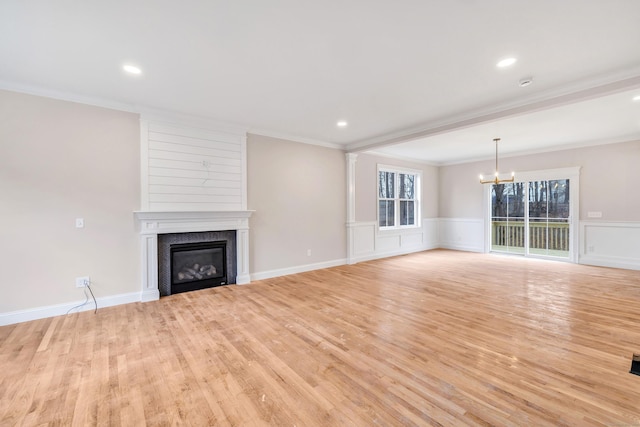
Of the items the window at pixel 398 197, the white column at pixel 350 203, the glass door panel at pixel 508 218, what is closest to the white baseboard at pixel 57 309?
the white column at pixel 350 203

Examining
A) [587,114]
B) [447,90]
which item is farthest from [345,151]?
[587,114]

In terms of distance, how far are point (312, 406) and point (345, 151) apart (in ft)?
16.8

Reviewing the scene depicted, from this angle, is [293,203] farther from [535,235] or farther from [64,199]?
[535,235]

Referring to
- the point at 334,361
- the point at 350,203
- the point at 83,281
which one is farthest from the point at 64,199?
the point at 350,203

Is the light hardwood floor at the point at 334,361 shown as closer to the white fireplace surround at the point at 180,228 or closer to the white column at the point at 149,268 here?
the white column at the point at 149,268

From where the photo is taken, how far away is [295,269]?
5.30 m

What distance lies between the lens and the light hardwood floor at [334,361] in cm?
167

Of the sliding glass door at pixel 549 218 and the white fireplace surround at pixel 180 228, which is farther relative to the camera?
the sliding glass door at pixel 549 218

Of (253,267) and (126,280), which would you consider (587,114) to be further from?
(126,280)

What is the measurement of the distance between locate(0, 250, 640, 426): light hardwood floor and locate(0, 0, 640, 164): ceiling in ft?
8.54

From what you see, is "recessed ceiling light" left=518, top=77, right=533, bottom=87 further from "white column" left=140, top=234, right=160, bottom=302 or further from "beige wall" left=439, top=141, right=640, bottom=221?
"white column" left=140, top=234, right=160, bottom=302

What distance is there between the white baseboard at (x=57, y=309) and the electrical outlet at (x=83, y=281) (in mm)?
198

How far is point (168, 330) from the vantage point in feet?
9.34

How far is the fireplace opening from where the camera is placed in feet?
13.6
